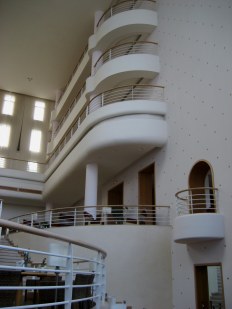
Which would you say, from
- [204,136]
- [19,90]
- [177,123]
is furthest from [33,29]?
[204,136]

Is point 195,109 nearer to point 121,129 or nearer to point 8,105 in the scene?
point 121,129

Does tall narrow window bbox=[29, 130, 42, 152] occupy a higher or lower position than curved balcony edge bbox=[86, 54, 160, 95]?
higher

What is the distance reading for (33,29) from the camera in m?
18.3

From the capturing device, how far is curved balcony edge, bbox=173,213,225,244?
8453 millimetres

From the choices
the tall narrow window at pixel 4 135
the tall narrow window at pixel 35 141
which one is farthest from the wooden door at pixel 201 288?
the tall narrow window at pixel 4 135

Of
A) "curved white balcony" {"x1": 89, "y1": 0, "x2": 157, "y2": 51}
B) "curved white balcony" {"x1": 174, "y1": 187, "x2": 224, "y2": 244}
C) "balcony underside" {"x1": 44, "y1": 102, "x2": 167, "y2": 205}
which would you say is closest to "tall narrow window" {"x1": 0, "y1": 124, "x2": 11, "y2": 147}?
"balcony underside" {"x1": 44, "y1": 102, "x2": 167, "y2": 205}

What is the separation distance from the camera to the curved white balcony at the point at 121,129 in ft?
38.8

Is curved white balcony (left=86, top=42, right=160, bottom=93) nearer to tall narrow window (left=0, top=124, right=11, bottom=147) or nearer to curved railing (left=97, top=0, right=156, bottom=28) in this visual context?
curved railing (left=97, top=0, right=156, bottom=28)

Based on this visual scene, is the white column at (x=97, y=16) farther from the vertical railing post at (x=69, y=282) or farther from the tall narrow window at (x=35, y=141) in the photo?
the vertical railing post at (x=69, y=282)

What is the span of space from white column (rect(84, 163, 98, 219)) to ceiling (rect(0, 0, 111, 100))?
7.92 m

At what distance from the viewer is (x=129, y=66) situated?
13211mm

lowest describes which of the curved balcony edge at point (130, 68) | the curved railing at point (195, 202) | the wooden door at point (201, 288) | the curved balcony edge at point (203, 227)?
the wooden door at point (201, 288)

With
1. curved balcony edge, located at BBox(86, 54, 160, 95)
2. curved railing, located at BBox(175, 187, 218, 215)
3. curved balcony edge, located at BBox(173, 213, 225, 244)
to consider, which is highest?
curved balcony edge, located at BBox(86, 54, 160, 95)

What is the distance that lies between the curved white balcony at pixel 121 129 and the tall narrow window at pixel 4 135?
31.5ft
